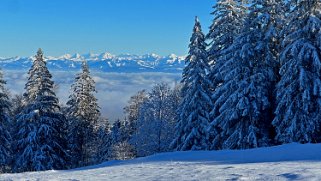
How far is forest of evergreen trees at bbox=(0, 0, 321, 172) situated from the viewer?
74.1 ft

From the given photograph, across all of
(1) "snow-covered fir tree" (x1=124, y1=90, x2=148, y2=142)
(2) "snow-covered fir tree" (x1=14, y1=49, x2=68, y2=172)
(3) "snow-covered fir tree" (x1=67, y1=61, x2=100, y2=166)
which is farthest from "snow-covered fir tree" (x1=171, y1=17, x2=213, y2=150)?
(1) "snow-covered fir tree" (x1=124, y1=90, x2=148, y2=142)

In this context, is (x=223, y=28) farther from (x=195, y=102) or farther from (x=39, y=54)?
(x=39, y=54)

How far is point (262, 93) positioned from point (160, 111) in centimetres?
1874

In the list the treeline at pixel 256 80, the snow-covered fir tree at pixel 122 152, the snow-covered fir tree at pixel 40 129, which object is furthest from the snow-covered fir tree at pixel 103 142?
the treeline at pixel 256 80

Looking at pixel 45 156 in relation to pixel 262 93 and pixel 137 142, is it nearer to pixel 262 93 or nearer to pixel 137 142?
pixel 137 142

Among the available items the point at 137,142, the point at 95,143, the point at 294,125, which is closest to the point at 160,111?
the point at 137,142

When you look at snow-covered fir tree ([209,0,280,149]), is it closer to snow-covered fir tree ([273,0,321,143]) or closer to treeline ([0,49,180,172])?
snow-covered fir tree ([273,0,321,143])

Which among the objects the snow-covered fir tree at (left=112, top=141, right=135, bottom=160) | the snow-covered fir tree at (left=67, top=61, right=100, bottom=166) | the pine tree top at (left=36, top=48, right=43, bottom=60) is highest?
the pine tree top at (left=36, top=48, right=43, bottom=60)

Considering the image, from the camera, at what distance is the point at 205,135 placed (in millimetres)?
29344

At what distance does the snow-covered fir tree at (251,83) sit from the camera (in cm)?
2466

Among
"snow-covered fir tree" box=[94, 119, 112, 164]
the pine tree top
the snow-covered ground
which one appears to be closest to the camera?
the snow-covered ground

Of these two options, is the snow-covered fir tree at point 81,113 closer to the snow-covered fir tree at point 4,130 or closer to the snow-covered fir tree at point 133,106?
the snow-covered fir tree at point 4,130

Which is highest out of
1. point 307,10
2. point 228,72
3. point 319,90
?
point 307,10

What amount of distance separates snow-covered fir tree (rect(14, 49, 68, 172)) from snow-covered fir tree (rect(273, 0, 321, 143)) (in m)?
18.7
